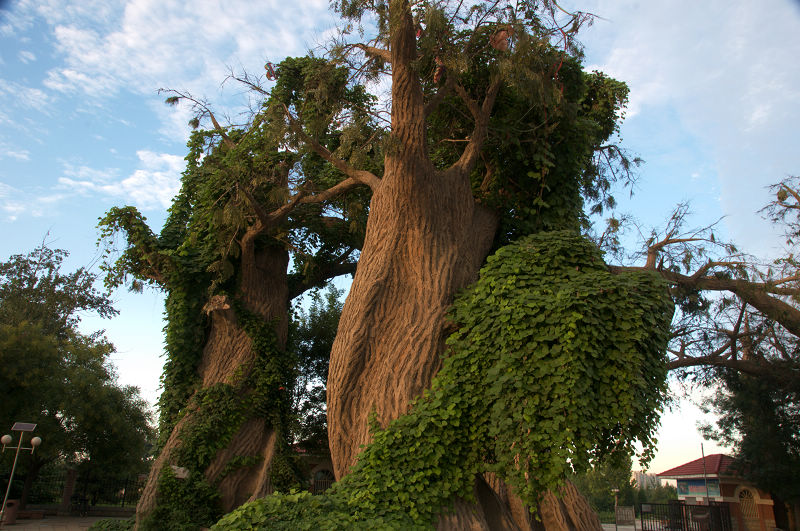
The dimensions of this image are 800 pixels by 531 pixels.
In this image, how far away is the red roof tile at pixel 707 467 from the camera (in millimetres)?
22281

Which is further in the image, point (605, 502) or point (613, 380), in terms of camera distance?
point (605, 502)

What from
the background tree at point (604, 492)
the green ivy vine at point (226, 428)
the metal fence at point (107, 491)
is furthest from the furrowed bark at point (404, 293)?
the background tree at point (604, 492)

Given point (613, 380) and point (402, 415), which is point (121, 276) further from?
point (613, 380)

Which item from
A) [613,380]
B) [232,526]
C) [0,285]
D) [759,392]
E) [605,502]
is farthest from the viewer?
[605,502]

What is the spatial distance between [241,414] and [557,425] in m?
7.67

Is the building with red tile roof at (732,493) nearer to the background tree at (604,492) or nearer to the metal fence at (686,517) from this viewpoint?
the metal fence at (686,517)

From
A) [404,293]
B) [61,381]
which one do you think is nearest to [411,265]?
[404,293]

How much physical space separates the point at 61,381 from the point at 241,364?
10.9 metres

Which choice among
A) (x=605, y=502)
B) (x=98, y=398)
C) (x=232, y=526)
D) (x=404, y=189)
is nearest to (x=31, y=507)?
(x=98, y=398)

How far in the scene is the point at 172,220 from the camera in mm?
12375

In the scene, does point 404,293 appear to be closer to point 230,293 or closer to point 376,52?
point 376,52

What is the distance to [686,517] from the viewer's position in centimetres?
Result: 1544

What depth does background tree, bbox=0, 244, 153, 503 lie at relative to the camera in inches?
644

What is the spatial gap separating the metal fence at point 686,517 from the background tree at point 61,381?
1828 centimetres
